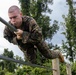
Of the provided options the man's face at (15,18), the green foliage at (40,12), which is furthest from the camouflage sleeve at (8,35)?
the green foliage at (40,12)

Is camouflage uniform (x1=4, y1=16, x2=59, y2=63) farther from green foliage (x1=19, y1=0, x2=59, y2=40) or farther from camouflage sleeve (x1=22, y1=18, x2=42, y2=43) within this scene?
green foliage (x1=19, y1=0, x2=59, y2=40)

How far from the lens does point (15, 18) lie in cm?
291

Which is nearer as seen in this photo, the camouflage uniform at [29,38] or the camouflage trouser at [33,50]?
the camouflage uniform at [29,38]

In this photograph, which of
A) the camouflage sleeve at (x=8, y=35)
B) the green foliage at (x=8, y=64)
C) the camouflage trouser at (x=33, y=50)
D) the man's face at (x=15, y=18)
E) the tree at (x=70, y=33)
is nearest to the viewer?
the man's face at (x=15, y=18)

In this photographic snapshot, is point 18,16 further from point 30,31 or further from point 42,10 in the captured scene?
point 42,10

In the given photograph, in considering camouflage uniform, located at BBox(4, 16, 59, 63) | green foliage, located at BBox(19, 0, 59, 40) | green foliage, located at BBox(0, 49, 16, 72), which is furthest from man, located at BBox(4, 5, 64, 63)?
green foliage, located at BBox(0, 49, 16, 72)

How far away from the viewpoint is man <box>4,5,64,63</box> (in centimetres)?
287

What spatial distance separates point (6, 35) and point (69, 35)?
15528mm

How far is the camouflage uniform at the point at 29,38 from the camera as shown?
9.73 feet

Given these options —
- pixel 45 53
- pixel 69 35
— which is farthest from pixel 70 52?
pixel 45 53

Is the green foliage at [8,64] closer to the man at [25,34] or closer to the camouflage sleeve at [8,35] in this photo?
the man at [25,34]

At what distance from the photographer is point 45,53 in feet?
11.3

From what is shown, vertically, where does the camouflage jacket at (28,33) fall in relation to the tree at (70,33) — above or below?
below

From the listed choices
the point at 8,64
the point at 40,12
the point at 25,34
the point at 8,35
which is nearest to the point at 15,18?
the point at 25,34
